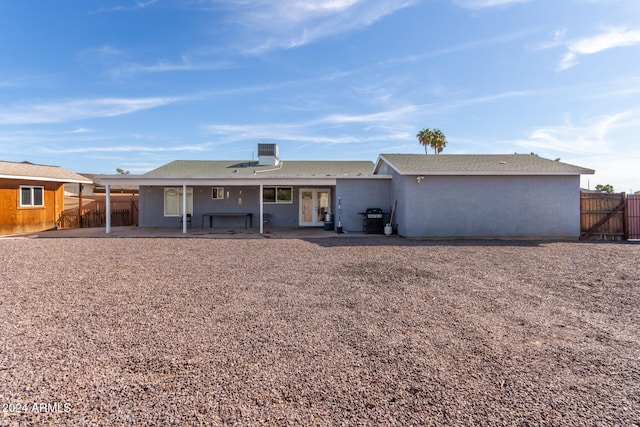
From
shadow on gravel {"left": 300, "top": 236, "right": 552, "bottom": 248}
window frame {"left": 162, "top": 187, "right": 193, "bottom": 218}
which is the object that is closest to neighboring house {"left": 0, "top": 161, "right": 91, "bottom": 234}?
window frame {"left": 162, "top": 187, "right": 193, "bottom": 218}

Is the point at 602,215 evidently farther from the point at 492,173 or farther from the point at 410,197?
the point at 410,197

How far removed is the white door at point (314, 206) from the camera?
16438 mm

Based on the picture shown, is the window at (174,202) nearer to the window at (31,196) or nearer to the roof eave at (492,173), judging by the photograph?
the window at (31,196)

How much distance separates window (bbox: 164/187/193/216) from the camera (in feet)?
53.1

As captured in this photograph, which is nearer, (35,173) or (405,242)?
(405,242)

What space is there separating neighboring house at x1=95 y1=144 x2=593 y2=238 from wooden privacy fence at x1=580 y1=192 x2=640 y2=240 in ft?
1.58

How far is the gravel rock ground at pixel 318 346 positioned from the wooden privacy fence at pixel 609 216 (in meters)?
6.73

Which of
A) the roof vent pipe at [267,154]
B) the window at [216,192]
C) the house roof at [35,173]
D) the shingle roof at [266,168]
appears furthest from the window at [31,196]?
the roof vent pipe at [267,154]

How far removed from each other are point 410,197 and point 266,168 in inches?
378

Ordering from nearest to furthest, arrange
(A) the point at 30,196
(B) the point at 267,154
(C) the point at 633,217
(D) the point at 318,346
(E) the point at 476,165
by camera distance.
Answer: (D) the point at 318,346
(C) the point at 633,217
(E) the point at 476,165
(A) the point at 30,196
(B) the point at 267,154

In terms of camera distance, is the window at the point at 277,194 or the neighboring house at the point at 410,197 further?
the window at the point at 277,194

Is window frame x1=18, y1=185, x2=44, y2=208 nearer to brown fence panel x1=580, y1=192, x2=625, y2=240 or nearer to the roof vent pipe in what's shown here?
the roof vent pipe

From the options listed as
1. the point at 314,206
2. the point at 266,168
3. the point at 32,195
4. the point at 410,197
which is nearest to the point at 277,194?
the point at 314,206

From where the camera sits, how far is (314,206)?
1653 cm
